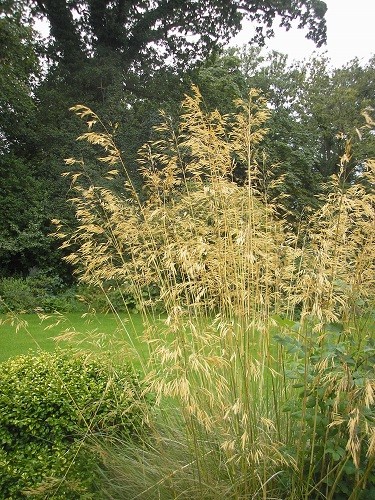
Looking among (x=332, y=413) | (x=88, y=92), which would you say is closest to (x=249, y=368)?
(x=332, y=413)

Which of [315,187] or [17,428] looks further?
[315,187]

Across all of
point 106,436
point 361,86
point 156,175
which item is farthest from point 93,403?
point 361,86

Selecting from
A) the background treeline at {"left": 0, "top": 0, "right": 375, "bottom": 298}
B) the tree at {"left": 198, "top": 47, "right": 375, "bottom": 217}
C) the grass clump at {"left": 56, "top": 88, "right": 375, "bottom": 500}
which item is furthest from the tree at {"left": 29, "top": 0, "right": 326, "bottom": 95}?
the grass clump at {"left": 56, "top": 88, "right": 375, "bottom": 500}

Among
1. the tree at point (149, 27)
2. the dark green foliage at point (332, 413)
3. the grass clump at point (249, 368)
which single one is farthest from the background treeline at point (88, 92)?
the dark green foliage at point (332, 413)

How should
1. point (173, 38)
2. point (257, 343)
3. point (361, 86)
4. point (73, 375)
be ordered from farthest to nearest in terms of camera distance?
→ point (361, 86)
point (173, 38)
point (73, 375)
point (257, 343)

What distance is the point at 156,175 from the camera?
2.92 meters

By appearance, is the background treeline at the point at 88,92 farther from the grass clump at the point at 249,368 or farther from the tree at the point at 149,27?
the grass clump at the point at 249,368

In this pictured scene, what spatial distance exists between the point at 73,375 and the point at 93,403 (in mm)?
292

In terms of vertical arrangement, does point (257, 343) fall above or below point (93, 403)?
above

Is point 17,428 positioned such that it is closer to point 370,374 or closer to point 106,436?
point 106,436

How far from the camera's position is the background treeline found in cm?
1163

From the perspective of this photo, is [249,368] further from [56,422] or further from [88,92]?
[88,92]

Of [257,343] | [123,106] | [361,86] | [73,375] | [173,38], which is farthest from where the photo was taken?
[361,86]

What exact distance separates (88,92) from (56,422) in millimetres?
11303
